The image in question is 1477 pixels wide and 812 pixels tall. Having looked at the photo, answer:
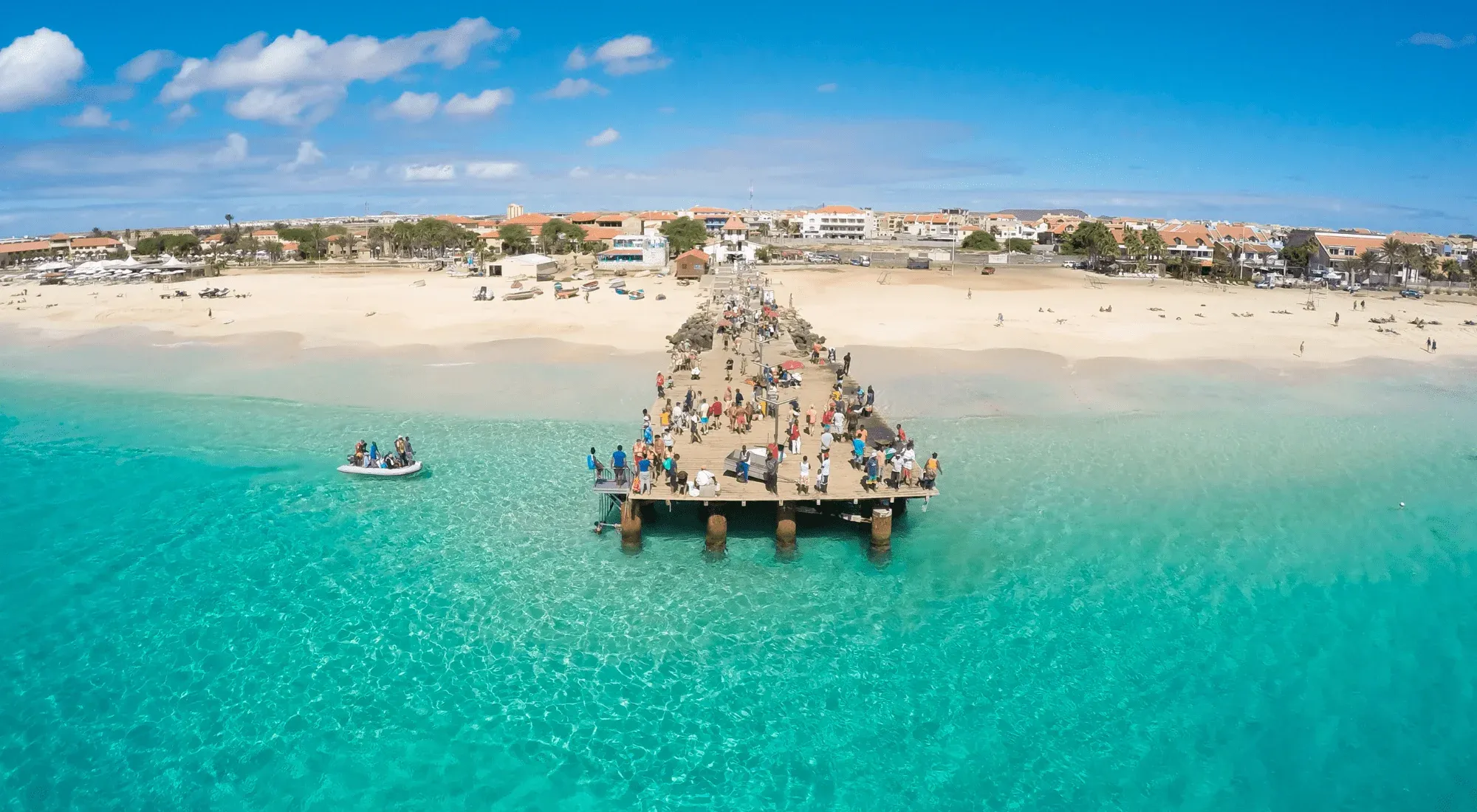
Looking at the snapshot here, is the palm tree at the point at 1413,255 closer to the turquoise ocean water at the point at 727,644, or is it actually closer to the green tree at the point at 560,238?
the turquoise ocean water at the point at 727,644

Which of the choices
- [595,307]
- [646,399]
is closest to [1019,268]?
[595,307]

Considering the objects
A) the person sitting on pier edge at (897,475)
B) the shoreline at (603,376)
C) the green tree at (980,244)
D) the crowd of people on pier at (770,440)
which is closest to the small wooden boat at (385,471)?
the crowd of people on pier at (770,440)

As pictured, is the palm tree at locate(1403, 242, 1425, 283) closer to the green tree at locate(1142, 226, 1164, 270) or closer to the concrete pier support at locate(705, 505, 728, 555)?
the green tree at locate(1142, 226, 1164, 270)

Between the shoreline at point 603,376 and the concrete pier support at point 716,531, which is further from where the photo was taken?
the shoreline at point 603,376

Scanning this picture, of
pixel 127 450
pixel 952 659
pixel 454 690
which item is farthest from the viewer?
pixel 127 450

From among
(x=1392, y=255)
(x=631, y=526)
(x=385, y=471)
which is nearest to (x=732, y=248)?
(x=1392, y=255)

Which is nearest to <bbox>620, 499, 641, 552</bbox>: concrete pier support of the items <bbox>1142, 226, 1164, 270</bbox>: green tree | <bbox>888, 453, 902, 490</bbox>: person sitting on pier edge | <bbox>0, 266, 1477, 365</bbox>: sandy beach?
<bbox>888, 453, 902, 490</bbox>: person sitting on pier edge

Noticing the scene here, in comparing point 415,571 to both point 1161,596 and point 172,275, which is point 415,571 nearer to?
point 1161,596
